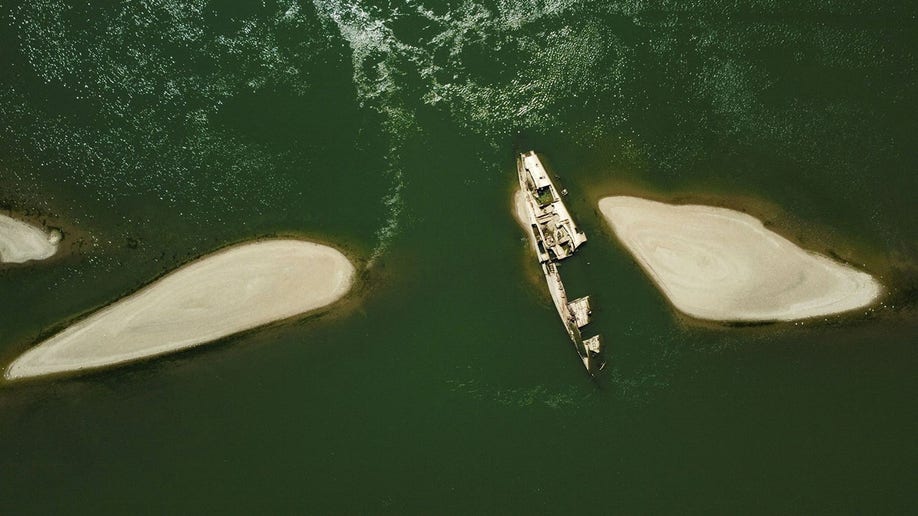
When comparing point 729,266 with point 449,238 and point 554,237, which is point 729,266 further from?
point 449,238

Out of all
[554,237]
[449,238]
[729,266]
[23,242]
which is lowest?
[729,266]

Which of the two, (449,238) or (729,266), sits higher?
(449,238)

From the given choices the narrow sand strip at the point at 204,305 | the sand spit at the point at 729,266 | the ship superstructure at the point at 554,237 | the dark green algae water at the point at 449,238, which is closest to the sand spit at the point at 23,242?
the dark green algae water at the point at 449,238

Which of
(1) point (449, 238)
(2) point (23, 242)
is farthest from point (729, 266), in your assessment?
(2) point (23, 242)

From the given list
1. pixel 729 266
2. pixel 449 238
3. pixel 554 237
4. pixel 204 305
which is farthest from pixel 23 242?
pixel 729 266

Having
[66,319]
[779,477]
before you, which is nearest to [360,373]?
[66,319]

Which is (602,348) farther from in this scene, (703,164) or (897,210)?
(897,210)
